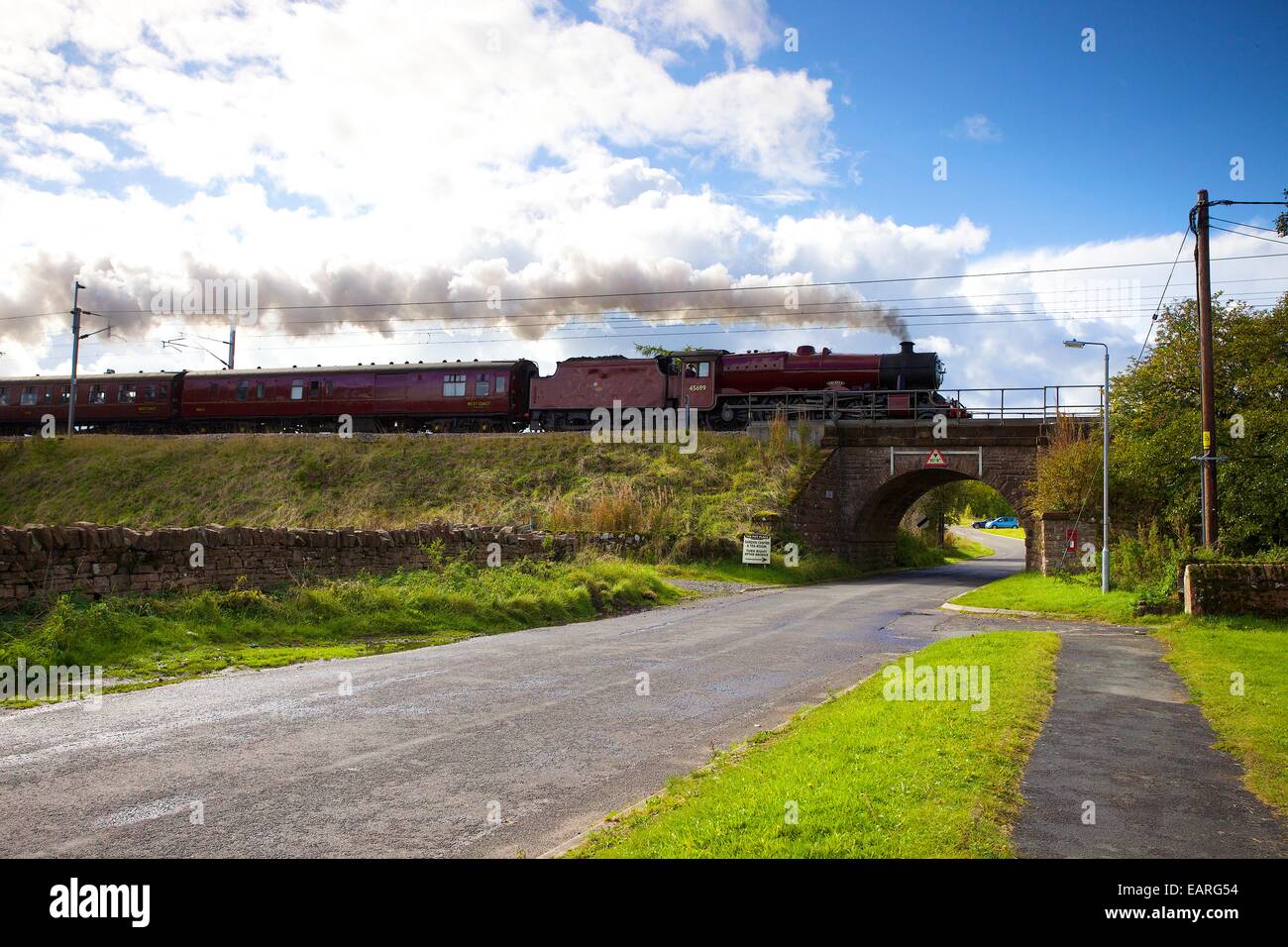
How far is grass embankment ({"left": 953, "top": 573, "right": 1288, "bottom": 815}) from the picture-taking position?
6.79 m

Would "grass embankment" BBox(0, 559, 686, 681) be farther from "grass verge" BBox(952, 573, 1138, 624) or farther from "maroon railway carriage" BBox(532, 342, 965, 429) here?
"maroon railway carriage" BBox(532, 342, 965, 429)

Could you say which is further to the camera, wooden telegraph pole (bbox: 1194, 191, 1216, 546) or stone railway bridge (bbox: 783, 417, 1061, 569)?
stone railway bridge (bbox: 783, 417, 1061, 569)

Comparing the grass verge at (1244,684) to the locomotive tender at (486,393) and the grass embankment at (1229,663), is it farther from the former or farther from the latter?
the locomotive tender at (486,393)

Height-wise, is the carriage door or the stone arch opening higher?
the carriage door

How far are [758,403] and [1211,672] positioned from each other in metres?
28.2

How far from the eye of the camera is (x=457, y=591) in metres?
17.4

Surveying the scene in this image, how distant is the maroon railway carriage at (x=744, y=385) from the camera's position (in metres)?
35.5

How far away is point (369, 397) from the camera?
42.4 meters
